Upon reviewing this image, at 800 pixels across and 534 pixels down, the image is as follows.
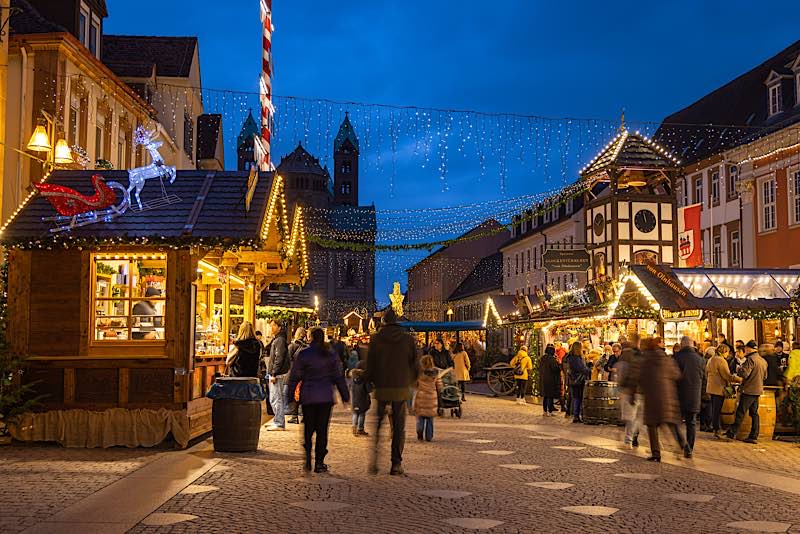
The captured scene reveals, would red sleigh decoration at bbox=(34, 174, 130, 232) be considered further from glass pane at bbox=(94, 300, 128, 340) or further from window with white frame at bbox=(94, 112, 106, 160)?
window with white frame at bbox=(94, 112, 106, 160)

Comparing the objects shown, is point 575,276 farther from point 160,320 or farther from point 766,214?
point 160,320

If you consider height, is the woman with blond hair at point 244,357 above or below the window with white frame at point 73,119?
below

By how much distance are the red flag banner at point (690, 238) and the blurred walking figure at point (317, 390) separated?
65.1ft

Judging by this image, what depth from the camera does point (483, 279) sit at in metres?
79.9

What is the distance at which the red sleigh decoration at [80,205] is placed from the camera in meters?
14.6

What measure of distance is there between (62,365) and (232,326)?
11.0 meters

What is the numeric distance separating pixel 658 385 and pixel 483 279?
67.3 m

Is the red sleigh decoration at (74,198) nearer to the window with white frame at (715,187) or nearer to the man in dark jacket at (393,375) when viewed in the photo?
the man in dark jacket at (393,375)

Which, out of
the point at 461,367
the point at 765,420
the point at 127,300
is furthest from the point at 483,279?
the point at 127,300

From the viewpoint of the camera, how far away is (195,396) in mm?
15422

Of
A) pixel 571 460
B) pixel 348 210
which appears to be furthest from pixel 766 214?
pixel 348 210

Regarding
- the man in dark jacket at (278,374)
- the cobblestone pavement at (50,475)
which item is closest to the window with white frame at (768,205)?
the man in dark jacket at (278,374)

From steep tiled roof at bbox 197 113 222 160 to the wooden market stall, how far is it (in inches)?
959

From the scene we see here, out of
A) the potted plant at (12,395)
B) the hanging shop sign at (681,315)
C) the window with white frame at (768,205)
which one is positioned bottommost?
the potted plant at (12,395)
